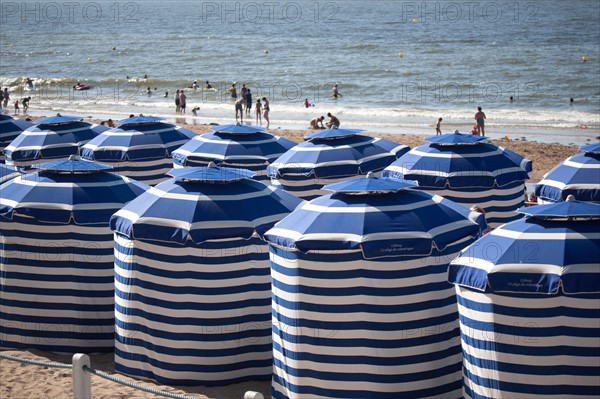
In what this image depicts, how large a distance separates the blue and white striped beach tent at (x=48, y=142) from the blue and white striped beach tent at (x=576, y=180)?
767 cm

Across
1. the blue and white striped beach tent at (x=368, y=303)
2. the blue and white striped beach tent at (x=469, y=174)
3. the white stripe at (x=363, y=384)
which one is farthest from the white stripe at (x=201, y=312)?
the blue and white striped beach tent at (x=469, y=174)

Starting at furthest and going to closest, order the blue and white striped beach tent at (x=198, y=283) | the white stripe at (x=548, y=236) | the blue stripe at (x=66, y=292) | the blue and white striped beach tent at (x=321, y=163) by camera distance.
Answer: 1. the blue and white striped beach tent at (x=321, y=163)
2. the blue stripe at (x=66, y=292)
3. the blue and white striped beach tent at (x=198, y=283)
4. the white stripe at (x=548, y=236)

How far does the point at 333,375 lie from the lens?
8.33 m

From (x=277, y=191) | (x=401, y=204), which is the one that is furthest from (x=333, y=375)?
(x=277, y=191)

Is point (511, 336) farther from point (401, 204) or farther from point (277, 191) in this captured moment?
point (277, 191)

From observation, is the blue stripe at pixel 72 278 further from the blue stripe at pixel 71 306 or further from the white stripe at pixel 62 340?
the white stripe at pixel 62 340

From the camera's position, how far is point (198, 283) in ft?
30.5

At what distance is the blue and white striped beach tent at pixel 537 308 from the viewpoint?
725 cm

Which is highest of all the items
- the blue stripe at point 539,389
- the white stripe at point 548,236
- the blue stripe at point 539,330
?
the white stripe at point 548,236

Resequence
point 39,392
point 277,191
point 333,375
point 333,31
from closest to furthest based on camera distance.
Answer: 1. point 333,375
2. point 39,392
3. point 277,191
4. point 333,31

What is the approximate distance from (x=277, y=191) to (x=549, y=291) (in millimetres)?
3709

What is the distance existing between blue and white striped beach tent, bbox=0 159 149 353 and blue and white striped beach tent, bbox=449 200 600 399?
4.39 m

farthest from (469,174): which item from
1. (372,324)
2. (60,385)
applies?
(60,385)

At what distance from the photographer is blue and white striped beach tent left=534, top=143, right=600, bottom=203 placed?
11.6 meters
